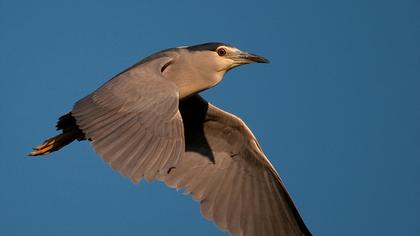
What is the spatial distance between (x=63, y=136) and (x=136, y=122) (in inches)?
81.8

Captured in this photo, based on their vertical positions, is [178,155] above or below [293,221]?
above

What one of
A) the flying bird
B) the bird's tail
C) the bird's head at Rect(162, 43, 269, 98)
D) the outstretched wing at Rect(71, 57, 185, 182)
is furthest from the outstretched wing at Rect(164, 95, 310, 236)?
the outstretched wing at Rect(71, 57, 185, 182)

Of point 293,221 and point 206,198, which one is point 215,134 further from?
point 293,221

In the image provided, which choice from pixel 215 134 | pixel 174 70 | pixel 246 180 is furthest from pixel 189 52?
pixel 246 180

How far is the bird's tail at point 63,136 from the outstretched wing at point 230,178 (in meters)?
1.26

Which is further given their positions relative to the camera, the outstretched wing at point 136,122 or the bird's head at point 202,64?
the bird's head at point 202,64

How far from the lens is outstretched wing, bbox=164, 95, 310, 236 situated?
970 cm

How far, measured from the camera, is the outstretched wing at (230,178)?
9703mm

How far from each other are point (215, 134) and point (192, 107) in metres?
0.47

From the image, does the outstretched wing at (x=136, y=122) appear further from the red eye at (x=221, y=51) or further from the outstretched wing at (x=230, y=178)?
the outstretched wing at (x=230, y=178)

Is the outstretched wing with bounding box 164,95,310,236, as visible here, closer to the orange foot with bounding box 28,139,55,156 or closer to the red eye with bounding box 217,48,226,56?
the red eye with bounding box 217,48,226,56

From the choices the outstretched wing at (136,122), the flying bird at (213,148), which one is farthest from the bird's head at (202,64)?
the outstretched wing at (136,122)

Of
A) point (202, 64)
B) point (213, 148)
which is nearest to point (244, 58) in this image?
point (202, 64)

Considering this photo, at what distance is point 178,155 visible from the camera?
738cm
